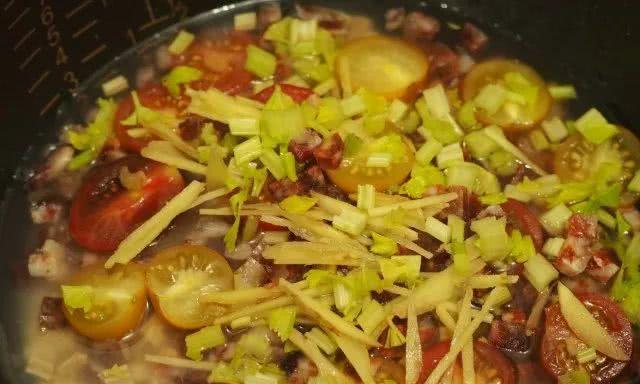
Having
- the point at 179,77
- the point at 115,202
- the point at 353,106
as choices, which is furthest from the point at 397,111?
the point at 115,202

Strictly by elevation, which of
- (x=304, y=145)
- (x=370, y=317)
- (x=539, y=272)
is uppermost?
(x=304, y=145)

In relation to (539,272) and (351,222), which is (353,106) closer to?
(351,222)

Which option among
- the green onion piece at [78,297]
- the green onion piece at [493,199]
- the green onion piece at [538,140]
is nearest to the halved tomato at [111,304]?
the green onion piece at [78,297]

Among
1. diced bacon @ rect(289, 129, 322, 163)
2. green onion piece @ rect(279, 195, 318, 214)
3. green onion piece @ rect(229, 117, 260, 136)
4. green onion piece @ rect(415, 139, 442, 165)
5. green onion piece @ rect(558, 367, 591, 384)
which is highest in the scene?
green onion piece @ rect(229, 117, 260, 136)

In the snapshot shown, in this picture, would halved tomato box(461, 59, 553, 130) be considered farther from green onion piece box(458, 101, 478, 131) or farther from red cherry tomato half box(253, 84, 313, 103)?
red cherry tomato half box(253, 84, 313, 103)

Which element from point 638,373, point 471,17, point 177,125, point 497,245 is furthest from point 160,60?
point 638,373

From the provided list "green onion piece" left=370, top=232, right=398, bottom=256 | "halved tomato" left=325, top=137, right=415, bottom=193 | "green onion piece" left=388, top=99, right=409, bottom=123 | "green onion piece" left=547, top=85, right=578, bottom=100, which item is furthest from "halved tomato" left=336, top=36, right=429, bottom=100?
"green onion piece" left=370, top=232, right=398, bottom=256
